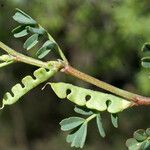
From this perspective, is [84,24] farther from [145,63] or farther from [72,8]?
[145,63]

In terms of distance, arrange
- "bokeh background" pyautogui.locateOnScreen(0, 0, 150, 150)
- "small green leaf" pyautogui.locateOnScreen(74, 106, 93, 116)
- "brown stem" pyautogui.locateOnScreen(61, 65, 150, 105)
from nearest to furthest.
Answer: "brown stem" pyautogui.locateOnScreen(61, 65, 150, 105) → "small green leaf" pyautogui.locateOnScreen(74, 106, 93, 116) → "bokeh background" pyautogui.locateOnScreen(0, 0, 150, 150)

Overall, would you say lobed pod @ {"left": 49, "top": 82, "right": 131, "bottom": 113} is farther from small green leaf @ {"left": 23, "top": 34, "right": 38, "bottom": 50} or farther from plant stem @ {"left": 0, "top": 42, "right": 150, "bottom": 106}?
small green leaf @ {"left": 23, "top": 34, "right": 38, "bottom": 50}

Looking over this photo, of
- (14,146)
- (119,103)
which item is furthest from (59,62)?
(14,146)

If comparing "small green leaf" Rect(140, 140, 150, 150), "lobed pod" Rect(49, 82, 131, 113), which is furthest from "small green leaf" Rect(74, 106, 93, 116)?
"small green leaf" Rect(140, 140, 150, 150)

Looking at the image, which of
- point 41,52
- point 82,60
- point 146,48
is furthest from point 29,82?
point 82,60

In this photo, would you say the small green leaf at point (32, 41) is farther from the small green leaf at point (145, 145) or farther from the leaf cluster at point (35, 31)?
the small green leaf at point (145, 145)

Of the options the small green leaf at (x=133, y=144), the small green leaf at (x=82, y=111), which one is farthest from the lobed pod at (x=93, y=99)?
the small green leaf at (x=133, y=144)

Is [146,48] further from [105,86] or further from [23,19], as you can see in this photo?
[23,19]
